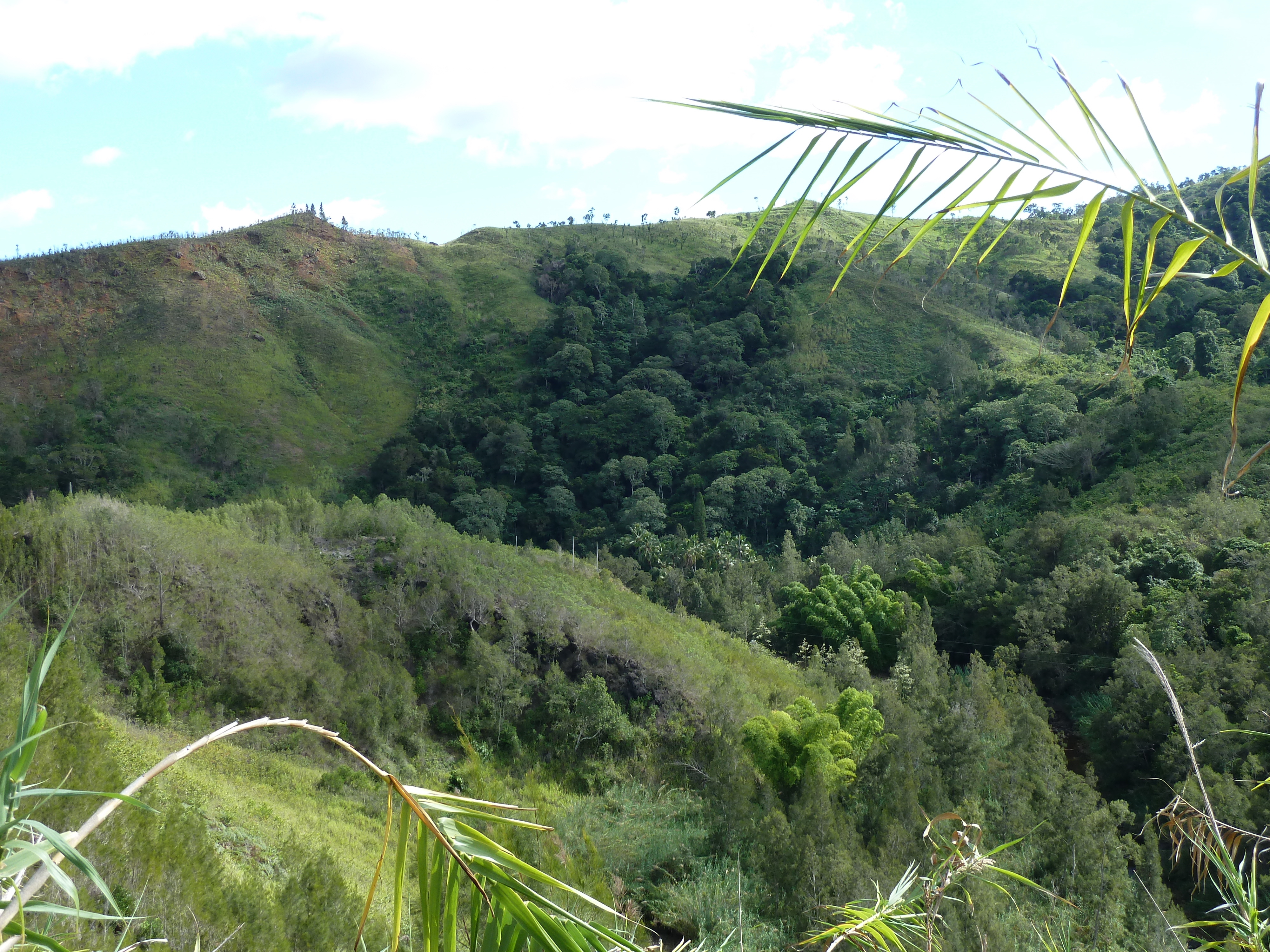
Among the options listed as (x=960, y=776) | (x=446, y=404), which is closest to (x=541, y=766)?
(x=960, y=776)

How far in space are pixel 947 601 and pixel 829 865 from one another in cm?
2200

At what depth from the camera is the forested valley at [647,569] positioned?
1148 cm

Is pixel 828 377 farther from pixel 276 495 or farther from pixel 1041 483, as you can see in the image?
pixel 276 495

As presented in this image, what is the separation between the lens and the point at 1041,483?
1471 inches

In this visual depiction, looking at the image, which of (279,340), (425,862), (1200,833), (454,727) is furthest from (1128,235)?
(279,340)

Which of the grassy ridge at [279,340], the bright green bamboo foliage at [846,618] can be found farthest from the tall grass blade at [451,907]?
the grassy ridge at [279,340]

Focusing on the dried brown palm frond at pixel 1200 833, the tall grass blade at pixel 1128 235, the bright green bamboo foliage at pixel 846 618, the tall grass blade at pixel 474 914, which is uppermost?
the tall grass blade at pixel 1128 235

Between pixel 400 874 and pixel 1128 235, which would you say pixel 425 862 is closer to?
pixel 400 874

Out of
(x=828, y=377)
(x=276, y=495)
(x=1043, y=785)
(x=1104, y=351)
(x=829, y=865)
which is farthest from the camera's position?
(x=828, y=377)

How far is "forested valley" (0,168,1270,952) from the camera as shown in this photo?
1148 cm

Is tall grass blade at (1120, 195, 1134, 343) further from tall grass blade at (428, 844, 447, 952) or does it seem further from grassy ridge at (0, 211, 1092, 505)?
grassy ridge at (0, 211, 1092, 505)

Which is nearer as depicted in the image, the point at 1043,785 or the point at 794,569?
the point at 1043,785

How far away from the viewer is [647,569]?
1545 inches

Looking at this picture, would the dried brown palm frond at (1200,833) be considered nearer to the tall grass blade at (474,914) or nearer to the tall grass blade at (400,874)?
→ the tall grass blade at (474,914)
